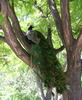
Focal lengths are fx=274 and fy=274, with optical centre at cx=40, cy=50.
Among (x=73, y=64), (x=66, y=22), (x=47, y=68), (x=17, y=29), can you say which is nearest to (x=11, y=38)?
Answer: (x=17, y=29)

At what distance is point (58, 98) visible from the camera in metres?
6.67

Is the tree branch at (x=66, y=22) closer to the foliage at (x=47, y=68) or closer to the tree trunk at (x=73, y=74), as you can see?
the tree trunk at (x=73, y=74)

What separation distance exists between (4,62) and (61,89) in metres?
2.68

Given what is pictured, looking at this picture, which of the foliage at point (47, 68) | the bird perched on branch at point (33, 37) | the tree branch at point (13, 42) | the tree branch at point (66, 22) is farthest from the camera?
the bird perched on branch at point (33, 37)

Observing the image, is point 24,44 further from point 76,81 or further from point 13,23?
point 76,81

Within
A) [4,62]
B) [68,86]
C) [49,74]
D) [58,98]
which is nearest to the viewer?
[49,74]

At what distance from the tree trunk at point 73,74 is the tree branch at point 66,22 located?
31 cm

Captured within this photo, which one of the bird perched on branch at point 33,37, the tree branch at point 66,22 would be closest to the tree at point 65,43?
the tree branch at point 66,22

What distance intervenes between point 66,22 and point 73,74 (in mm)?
1254

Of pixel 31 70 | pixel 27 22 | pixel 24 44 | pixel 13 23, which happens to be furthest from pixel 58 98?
pixel 27 22

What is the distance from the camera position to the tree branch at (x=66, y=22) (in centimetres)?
599

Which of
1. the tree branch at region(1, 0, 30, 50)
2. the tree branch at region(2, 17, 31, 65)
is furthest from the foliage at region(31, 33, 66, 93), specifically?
the tree branch at region(1, 0, 30, 50)

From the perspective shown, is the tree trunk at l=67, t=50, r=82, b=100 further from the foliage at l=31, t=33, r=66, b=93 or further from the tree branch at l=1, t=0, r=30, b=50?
the tree branch at l=1, t=0, r=30, b=50

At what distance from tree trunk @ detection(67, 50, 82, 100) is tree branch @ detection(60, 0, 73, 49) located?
31 centimetres
